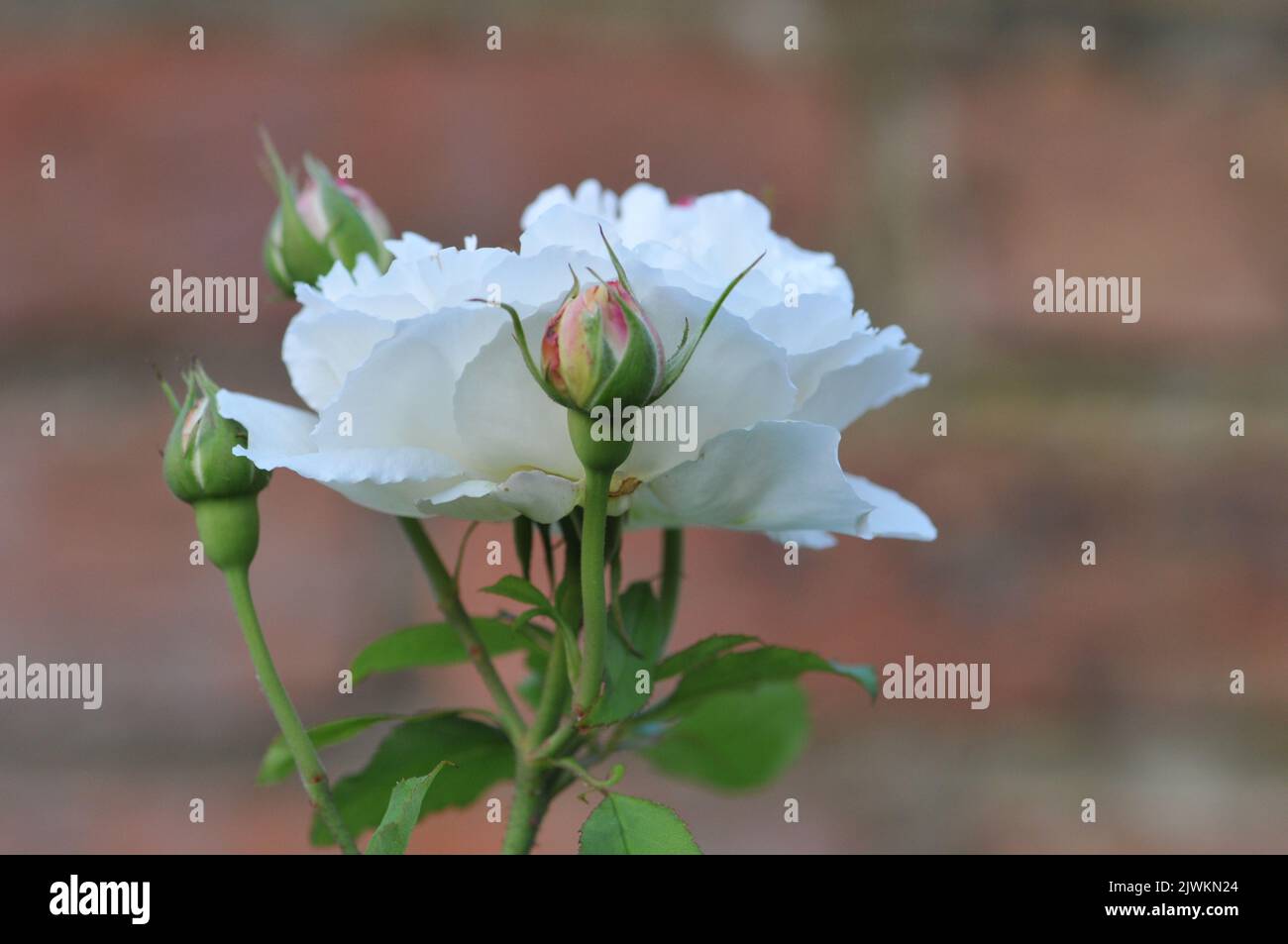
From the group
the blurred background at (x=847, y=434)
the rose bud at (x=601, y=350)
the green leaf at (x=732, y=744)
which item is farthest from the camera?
→ the blurred background at (x=847, y=434)

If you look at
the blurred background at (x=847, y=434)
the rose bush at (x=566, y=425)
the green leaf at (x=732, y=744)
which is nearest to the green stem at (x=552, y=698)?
the rose bush at (x=566, y=425)

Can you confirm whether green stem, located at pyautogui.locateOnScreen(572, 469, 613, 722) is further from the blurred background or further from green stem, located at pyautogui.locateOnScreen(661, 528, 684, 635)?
the blurred background

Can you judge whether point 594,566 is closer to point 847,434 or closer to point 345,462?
point 345,462

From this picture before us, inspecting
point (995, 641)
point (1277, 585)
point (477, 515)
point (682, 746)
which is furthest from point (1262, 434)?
point (477, 515)

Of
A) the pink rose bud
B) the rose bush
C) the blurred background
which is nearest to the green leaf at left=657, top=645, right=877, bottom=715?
the rose bush

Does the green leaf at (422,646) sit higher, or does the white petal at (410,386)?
the white petal at (410,386)

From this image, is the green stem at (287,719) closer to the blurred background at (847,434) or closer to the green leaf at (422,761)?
the green leaf at (422,761)

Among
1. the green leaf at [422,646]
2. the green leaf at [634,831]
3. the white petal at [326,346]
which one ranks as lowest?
the green leaf at [634,831]

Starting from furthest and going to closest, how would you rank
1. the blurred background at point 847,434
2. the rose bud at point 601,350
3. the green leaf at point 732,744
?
the blurred background at point 847,434
the green leaf at point 732,744
the rose bud at point 601,350

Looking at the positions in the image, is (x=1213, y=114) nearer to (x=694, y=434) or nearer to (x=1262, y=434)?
(x=1262, y=434)
